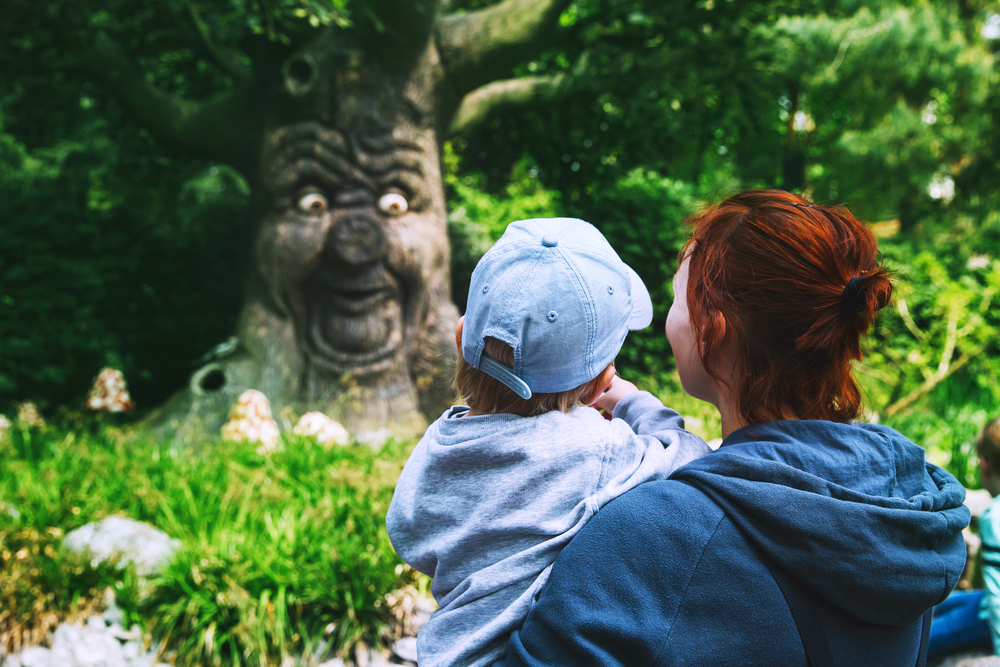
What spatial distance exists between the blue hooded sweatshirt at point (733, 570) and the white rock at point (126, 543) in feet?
7.81

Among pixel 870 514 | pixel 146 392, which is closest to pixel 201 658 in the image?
pixel 870 514

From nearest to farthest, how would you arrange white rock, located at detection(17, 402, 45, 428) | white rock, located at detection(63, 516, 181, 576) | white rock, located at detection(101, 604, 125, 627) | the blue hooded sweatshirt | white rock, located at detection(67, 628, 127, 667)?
the blue hooded sweatshirt
white rock, located at detection(67, 628, 127, 667)
white rock, located at detection(101, 604, 125, 627)
white rock, located at detection(63, 516, 181, 576)
white rock, located at detection(17, 402, 45, 428)

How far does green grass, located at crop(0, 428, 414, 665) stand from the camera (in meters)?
2.59

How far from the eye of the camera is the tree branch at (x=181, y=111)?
5578mm

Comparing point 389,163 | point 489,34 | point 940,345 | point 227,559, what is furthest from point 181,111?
point 940,345

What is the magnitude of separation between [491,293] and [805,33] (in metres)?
7.67

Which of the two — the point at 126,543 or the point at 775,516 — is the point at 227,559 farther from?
the point at 775,516

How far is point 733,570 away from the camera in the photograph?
871mm

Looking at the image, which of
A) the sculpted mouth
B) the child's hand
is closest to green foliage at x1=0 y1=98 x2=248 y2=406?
the sculpted mouth

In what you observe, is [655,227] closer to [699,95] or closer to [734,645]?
[699,95]

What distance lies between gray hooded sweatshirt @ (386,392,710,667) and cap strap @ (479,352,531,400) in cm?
6

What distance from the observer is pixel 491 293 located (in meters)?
1.03

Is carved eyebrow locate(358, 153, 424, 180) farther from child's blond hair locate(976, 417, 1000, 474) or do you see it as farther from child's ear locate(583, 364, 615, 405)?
child's ear locate(583, 364, 615, 405)

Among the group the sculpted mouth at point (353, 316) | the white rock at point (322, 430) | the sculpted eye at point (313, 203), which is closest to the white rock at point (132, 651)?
the white rock at point (322, 430)
